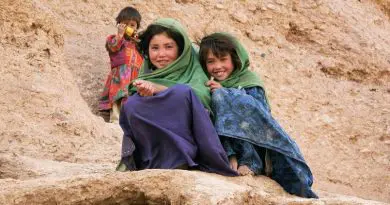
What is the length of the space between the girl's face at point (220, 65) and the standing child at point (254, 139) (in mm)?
93

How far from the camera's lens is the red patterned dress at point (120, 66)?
7172 mm

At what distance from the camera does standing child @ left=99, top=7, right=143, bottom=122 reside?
23.5 ft

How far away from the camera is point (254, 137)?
4016 millimetres

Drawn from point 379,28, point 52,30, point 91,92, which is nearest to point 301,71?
point 379,28

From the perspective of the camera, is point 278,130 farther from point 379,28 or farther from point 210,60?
point 379,28

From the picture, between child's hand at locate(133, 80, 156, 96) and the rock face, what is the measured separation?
0.54 m

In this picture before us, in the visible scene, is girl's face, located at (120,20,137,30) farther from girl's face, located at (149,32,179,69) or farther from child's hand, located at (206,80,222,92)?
child's hand, located at (206,80,222,92)

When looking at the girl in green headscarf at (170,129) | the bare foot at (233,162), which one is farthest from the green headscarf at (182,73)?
the bare foot at (233,162)

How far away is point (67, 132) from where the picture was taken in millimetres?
5445

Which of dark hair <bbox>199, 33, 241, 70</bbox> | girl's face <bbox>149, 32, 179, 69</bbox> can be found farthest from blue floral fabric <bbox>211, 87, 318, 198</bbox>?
girl's face <bbox>149, 32, 179, 69</bbox>

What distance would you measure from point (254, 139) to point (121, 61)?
334 cm

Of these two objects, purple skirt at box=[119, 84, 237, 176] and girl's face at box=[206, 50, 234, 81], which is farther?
girl's face at box=[206, 50, 234, 81]

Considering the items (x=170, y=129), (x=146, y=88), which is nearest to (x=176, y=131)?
(x=170, y=129)

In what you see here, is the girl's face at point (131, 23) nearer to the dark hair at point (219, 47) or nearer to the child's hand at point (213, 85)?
the dark hair at point (219, 47)
